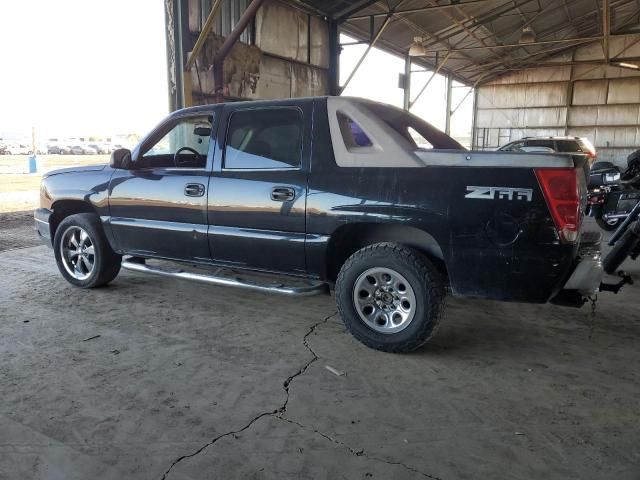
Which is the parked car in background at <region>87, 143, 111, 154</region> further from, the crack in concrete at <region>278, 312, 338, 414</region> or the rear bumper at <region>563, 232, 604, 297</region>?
the rear bumper at <region>563, 232, 604, 297</region>

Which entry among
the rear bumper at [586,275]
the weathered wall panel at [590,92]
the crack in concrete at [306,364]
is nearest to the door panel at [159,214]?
the crack in concrete at [306,364]

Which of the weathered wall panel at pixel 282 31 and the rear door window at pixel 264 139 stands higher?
the weathered wall panel at pixel 282 31

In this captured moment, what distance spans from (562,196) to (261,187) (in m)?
2.10

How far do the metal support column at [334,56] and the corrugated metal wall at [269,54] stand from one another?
0.13 meters

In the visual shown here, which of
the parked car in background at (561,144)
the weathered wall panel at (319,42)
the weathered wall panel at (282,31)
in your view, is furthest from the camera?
the parked car in background at (561,144)

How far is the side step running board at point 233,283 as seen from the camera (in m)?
3.95

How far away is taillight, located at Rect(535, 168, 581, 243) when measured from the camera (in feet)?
9.93

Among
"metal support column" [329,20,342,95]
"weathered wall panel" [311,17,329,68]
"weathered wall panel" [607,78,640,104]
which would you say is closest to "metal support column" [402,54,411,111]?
"metal support column" [329,20,342,95]

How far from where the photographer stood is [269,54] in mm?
12344

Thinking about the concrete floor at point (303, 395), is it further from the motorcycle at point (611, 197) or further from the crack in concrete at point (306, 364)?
the motorcycle at point (611, 197)

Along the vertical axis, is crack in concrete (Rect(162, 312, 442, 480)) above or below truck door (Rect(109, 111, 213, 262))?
below

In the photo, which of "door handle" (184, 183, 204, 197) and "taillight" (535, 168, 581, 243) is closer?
"taillight" (535, 168, 581, 243)

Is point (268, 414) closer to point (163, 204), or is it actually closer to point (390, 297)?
point (390, 297)

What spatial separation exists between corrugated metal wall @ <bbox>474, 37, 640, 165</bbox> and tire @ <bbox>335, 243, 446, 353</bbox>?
25.5 m
